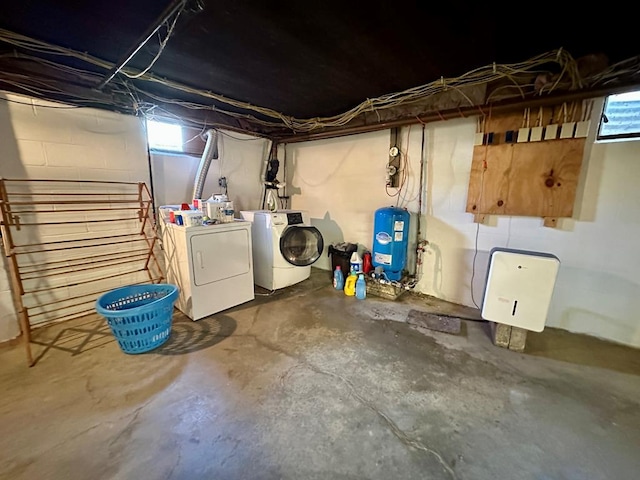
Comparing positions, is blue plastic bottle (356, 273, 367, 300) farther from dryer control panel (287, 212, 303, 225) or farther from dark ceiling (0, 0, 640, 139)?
dark ceiling (0, 0, 640, 139)

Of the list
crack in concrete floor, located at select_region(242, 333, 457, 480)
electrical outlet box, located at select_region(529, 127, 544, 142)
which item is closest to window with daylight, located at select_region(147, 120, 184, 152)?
crack in concrete floor, located at select_region(242, 333, 457, 480)

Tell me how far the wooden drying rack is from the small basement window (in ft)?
14.1

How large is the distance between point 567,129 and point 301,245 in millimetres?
2969

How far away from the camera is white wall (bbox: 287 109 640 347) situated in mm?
2172

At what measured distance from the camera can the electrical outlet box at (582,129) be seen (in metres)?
2.17

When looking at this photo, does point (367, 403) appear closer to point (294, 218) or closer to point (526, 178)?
point (294, 218)

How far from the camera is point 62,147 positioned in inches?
95.3

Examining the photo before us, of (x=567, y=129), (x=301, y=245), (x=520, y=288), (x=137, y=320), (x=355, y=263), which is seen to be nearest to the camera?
(x=137, y=320)

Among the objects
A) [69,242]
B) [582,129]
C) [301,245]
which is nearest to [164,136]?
[69,242]

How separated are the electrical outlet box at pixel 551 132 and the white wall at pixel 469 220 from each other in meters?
0.25

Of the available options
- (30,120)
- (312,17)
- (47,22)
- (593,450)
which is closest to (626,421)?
(593,450)

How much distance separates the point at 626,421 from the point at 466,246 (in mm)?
1717

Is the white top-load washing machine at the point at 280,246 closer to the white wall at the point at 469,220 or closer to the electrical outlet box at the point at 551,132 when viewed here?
the white wall at the point at 469,220

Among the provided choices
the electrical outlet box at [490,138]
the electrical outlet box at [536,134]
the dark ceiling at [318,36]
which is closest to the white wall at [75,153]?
the dark ceiling at [318,36]
